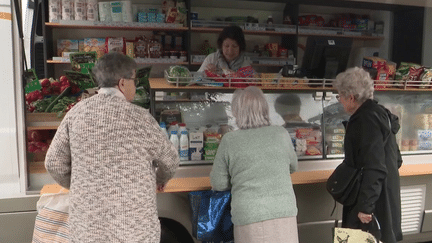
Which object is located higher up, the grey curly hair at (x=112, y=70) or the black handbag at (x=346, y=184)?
the grey curly hair at (x=112, y=70)

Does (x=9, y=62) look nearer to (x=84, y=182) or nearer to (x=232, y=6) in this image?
(x=84, y=182)

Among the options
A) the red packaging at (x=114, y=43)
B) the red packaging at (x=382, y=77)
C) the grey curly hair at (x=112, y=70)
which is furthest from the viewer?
the red packaging at (x=114, y=43)

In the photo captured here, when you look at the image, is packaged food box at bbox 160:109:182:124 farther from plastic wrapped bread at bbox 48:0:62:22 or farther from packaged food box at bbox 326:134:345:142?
plastic wrapped bread at bbox 48:0:62:22

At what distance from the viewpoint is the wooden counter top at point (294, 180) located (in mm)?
2596

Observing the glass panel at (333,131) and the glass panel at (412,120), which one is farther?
the glass panel at (412,120)

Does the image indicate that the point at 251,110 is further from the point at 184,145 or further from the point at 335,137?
the point at 335,137

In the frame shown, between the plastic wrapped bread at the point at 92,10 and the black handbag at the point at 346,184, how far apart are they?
3834 millimetres

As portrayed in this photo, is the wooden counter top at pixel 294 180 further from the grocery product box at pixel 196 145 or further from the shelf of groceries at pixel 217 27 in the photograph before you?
the shelf of groceries at pixel 217 27

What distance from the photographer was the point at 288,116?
3219 mm

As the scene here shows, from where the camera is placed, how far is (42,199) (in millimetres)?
2340

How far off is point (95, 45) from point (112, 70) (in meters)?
3.68

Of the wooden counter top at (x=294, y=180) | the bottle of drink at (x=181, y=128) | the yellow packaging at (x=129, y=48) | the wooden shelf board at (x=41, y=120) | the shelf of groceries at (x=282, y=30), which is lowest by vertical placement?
the wooden counter top at (x=294, y=180)

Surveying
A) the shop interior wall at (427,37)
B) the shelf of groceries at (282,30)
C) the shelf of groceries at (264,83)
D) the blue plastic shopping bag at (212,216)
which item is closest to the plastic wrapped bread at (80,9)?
the shelf of groceries at (282,30)

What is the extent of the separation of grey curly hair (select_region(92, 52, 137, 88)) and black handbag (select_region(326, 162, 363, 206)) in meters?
1.42
